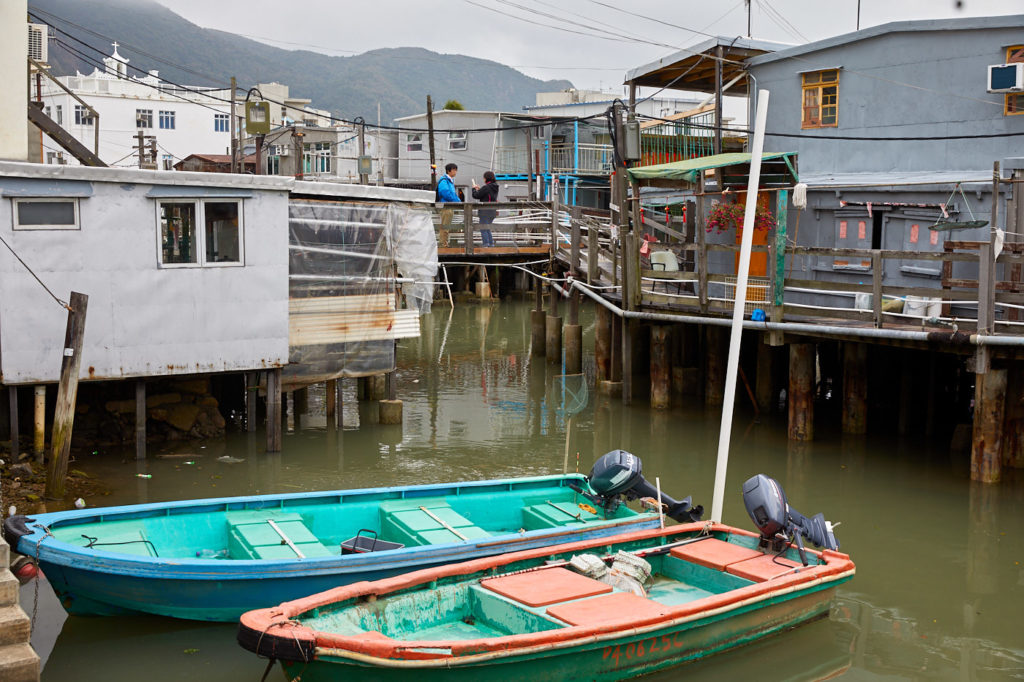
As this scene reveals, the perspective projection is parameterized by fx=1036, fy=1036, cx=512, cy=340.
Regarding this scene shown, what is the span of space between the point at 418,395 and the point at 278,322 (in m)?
6.42

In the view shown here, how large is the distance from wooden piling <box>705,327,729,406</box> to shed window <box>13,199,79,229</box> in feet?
34.4

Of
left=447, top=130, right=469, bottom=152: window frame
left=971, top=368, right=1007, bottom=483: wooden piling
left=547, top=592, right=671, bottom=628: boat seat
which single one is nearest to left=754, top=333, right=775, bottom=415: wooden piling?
left=971, top=368, right=1007, bottom=483: wooden piling

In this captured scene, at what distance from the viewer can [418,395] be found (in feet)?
70.4

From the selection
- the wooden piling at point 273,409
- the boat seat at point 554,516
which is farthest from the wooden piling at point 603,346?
the boat seat at point 554,516

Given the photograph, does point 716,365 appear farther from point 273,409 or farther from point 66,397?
point 66,397

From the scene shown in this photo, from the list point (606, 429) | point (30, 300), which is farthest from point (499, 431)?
point (30, 300)

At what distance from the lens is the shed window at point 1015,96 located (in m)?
18.5

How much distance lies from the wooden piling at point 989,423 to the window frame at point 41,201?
1212 cm

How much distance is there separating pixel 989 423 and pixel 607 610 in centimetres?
780

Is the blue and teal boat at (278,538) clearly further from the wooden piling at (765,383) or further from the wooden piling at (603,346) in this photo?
the wooden piling at (603,346)

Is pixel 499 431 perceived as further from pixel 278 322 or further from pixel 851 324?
pixel 851 324

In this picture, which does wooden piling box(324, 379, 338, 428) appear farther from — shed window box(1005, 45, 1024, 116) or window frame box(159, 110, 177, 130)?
window frame box(159, 110, 177, 130)

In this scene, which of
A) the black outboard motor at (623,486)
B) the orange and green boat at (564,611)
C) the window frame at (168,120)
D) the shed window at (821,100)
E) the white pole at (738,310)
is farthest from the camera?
the window frame at (168,120)

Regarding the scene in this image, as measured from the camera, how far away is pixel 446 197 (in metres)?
26.4
